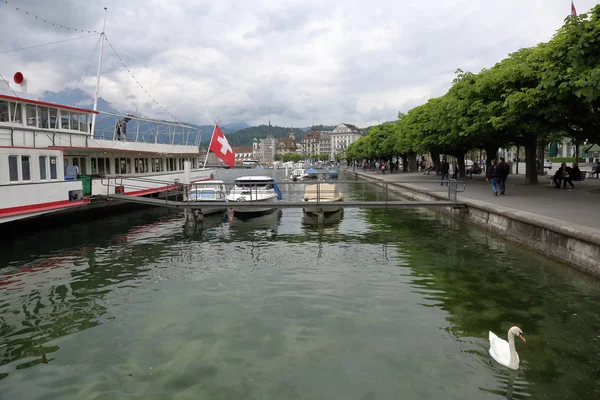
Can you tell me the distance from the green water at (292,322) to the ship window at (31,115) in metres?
7.46

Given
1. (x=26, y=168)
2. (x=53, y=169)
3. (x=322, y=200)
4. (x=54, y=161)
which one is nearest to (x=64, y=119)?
(x=54, y=161)

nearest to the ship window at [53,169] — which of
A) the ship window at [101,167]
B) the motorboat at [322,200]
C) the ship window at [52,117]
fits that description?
the ship window at [52,117]

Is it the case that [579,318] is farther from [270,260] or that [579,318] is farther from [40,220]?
[40,220]

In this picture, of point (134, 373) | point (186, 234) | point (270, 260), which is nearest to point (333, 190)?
point (186, 234)

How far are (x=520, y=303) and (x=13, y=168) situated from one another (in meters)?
18.7

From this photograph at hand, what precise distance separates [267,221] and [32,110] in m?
12.7

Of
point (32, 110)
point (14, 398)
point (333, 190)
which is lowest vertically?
point (14, 398)

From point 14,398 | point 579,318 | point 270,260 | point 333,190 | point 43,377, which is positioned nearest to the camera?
point 14,398

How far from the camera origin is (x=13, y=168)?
57.8 feet

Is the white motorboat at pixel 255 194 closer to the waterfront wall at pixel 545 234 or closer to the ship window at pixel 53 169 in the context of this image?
the ship window at pixel 53 169

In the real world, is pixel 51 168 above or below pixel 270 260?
above

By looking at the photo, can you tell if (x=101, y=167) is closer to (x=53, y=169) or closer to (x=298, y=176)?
(x=53, y=169)

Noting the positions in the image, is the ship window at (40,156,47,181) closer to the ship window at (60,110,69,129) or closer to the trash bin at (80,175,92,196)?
the trash bin at (80,175,92,196)

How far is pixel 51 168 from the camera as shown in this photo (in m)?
19.8
